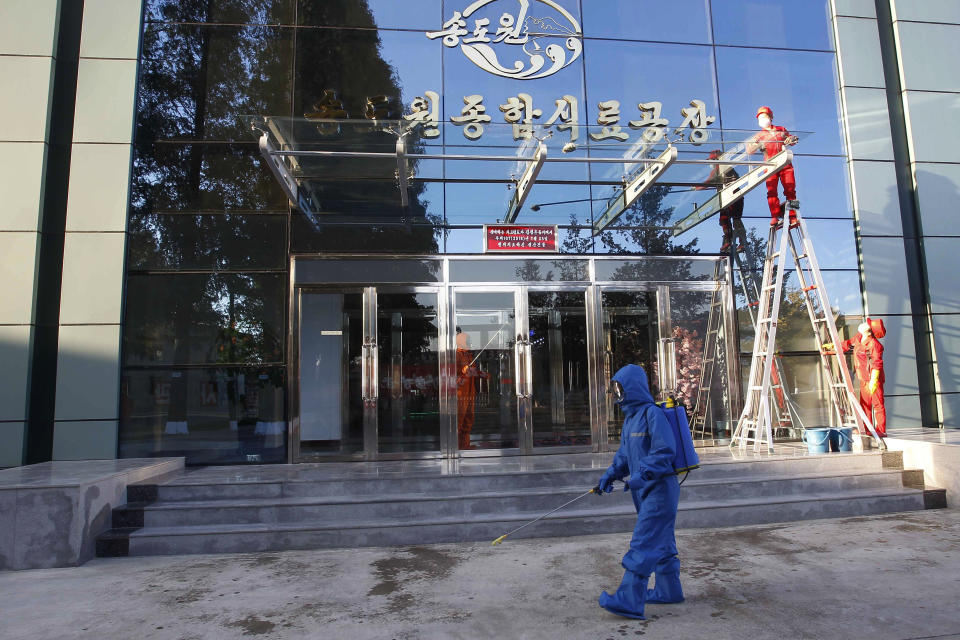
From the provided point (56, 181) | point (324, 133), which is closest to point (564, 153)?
point (324, 133)

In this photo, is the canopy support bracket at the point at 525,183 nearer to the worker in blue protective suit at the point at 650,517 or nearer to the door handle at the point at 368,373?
the door handle at the point at 368,373

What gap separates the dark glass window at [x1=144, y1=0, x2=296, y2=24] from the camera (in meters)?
8.11

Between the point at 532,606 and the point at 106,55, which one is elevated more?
the point at 106,55

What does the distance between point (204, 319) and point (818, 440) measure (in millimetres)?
7805

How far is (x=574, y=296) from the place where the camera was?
27.7 ft

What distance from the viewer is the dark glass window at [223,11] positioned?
8113 mm

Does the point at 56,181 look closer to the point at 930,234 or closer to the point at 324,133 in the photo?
the point at 324,133

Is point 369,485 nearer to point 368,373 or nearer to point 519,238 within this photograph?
point 368,373

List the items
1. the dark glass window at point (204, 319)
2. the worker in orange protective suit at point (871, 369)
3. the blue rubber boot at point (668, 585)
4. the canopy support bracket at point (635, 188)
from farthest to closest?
the dark glass window at point (204, 319), the worker in orange protective suit at point (871, 369), the canopy support bracket at point (635, 188), the blue rubber boot at point (668, 585)

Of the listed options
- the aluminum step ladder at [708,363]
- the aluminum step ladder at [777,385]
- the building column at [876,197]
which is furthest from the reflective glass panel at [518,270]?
the building column at [876,197]

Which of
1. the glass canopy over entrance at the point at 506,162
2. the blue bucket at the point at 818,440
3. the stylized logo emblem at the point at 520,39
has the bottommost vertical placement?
the blue bucket at the point at 818,440

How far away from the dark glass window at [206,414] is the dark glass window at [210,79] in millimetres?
3254

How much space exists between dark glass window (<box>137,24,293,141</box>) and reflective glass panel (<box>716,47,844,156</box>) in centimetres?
656

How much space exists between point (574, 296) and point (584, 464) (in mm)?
2582
